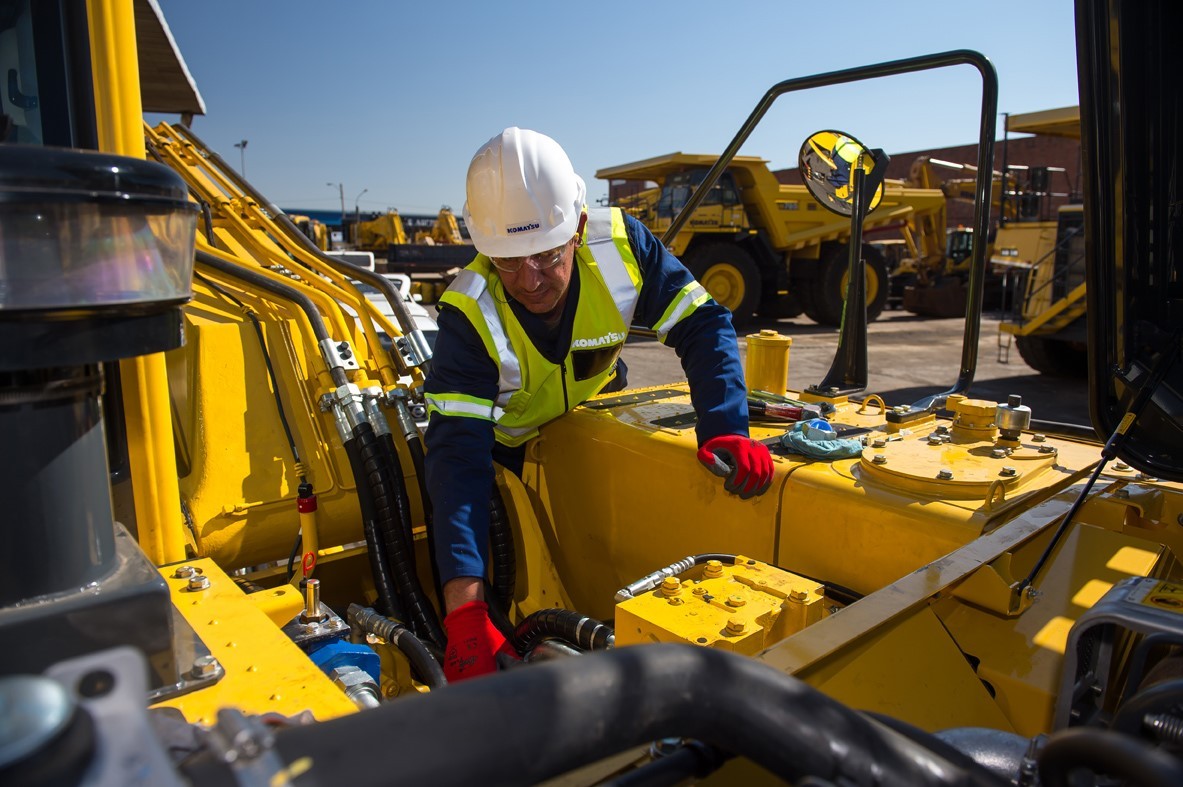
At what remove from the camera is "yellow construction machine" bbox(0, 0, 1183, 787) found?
581 mm

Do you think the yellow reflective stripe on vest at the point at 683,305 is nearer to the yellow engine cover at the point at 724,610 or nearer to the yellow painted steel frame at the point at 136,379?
the yellow engine cover at the point at 724,610

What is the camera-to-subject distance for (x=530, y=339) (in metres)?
2.30

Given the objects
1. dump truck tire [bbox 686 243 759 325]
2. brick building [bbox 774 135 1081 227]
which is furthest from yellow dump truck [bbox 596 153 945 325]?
brick building [bbox 774 135 1081 227]

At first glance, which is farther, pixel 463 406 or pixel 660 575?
pixel 463 406


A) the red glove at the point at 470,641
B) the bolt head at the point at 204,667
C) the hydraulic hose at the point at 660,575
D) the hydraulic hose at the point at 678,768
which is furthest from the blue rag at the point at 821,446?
the bolt head at the point at 204,667

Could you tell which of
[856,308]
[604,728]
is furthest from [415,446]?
[604,728]

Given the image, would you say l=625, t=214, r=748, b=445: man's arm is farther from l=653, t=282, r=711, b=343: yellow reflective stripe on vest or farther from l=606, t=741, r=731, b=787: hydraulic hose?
l=606, t=741, r=731, b=787: hydraulic hose

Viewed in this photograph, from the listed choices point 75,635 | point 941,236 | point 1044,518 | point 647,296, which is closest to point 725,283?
point 941,236

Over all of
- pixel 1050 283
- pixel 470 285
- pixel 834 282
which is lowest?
pixel 834 282

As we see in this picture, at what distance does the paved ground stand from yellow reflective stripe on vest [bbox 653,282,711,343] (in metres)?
3.98

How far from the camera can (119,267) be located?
627 millimetres

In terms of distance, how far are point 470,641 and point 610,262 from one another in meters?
1.13

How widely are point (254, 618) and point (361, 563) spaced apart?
1.60 m

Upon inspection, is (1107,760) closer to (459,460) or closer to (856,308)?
(459,460)
